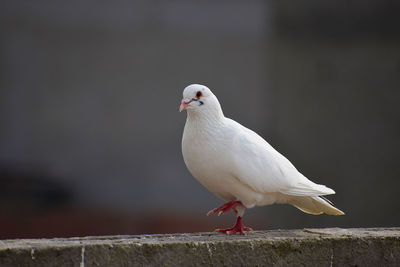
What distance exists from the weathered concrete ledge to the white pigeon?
0.28 m

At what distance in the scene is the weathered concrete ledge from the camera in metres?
3.66

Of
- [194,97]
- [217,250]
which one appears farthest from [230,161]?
[217,250]

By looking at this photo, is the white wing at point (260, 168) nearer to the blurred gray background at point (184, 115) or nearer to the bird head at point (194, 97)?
the bird head at point (194, 97)

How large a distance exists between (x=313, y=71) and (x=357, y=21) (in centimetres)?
105

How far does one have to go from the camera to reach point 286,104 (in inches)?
424

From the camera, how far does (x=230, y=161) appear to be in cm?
433

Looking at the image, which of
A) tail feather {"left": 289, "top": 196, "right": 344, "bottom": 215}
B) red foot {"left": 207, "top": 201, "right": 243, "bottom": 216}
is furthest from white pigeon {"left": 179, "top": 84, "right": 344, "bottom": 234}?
tail feather {"left": 289, "top": 196, "right": 344, "bottom": 215}

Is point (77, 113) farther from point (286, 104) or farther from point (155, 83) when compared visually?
point (286, 104)

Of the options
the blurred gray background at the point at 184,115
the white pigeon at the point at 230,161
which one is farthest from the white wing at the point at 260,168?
the blurred gray background at the point at 184,115

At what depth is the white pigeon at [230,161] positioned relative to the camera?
4.34m

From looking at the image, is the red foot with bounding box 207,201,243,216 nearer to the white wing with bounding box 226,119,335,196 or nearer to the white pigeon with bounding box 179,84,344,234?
Answer: the white pigeon with bounding box 179,84,344,234

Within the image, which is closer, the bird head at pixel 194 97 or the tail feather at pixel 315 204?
the bird head at pixel 194 97

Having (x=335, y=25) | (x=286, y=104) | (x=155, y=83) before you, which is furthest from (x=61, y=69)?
(x=335, y=25)

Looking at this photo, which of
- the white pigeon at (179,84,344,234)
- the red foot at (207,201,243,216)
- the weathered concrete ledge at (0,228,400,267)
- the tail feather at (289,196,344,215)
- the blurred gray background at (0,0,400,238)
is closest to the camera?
the weathered concrete ledge at (0,228,400,267)
